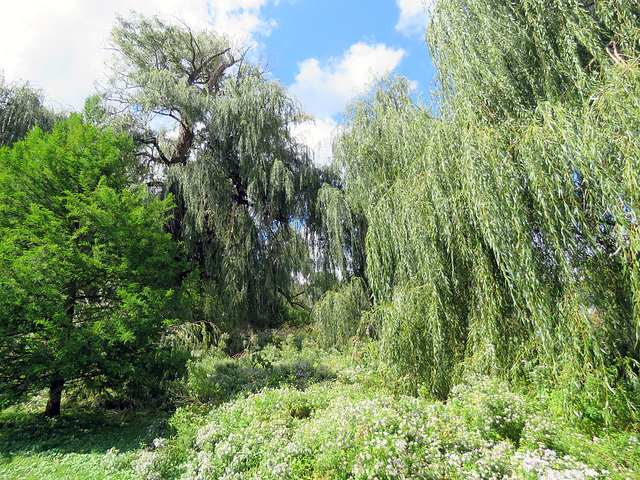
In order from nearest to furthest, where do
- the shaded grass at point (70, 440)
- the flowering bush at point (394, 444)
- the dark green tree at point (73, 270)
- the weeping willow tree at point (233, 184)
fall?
1. the flowering bush at point (394, 444)
2. the shaded grass at point (70, 440)
3. the dark green tree at point (73, 270)
4. the weeping willow tree at point (233, 184)

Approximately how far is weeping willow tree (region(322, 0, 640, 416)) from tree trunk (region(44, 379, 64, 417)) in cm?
600

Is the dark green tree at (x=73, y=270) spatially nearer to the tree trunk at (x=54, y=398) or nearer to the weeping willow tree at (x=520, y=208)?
the tree trunk at (x=54, y=398)

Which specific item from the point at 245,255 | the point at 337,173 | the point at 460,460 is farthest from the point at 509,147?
the point at 245,255

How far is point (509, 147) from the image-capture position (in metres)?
4.00

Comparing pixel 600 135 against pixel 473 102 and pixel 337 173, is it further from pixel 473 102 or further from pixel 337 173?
pixel 337 173

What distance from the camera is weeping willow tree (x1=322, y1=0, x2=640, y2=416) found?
3268mm

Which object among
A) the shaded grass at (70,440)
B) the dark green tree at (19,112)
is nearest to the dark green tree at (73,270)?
the shaded grass at (70,440)

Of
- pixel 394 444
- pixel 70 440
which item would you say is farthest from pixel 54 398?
pixel 394 444

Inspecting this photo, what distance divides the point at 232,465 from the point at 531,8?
7140mm

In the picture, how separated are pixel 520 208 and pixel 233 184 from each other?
327 inches

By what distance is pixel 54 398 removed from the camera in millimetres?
5949

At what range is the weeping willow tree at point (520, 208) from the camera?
129 inches

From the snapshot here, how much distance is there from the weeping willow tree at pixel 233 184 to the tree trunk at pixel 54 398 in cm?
331

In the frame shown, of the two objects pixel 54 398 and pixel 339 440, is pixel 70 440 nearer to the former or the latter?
pixel 54 398
